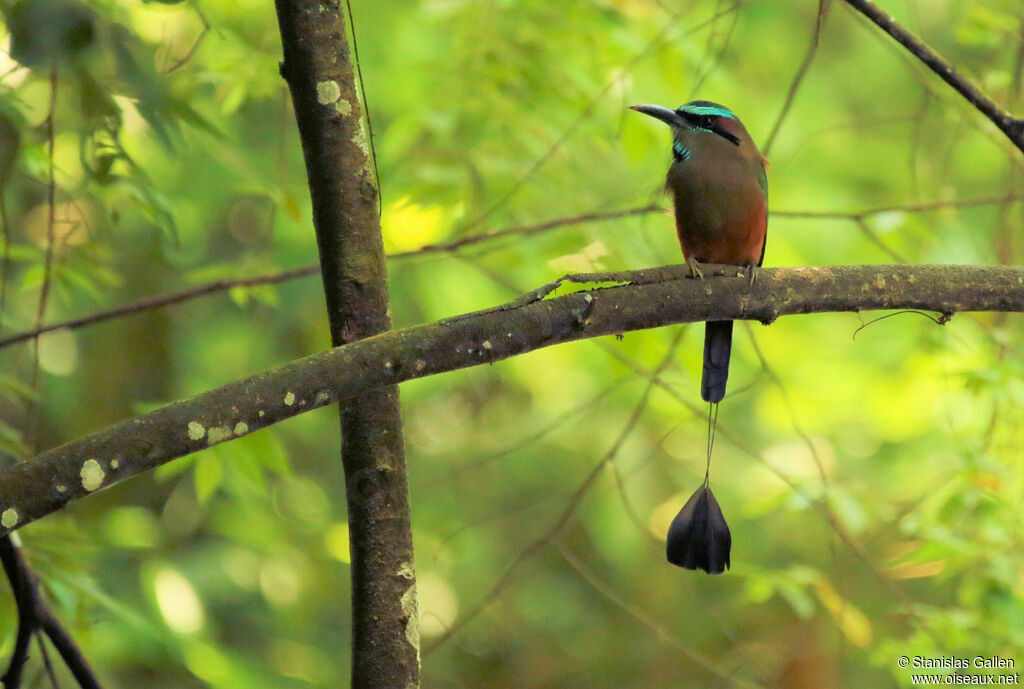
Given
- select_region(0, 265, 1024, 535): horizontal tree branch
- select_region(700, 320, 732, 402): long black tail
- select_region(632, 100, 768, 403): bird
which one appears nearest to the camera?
select_region(0, 265, 1024, 535): horizontal tree branch

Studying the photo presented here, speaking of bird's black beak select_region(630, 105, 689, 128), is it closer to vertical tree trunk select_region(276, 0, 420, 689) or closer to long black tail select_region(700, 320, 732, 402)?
long black tail select_region(700, 320, 732, 402)

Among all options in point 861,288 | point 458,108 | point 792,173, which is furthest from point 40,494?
point 792,173

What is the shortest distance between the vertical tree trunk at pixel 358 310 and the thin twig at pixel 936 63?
0.89 m

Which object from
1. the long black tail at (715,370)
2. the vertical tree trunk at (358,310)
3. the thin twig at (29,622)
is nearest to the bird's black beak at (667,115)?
the long black tail at (715,370)

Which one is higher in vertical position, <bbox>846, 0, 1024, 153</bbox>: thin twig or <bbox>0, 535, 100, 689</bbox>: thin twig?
<bbox>846, 0, 1024, 153</bbox>: thin twig

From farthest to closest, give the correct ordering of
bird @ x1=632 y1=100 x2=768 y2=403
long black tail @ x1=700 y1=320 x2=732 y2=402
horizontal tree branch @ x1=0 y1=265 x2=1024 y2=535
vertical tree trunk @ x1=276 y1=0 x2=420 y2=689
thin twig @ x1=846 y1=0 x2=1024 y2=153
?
bird @ x1=632 y1=100 x2=768 y2=403 < long black tail @ x1=700 y1=320 x2=732 y2=402 < thin twig @ x1=846 y1=0 x2=1024 y2=153 < vertical tree trunk @ x1=276 y1=0 x2=420 y2=689 < horizontal tree branch @ x1=0 y1=265 x2=1024 y2=535

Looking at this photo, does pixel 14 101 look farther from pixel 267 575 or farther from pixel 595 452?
pixel 595 452

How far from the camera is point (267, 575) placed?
415 centimetres

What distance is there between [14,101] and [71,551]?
99cm

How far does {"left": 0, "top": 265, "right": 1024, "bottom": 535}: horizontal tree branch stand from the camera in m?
1.11

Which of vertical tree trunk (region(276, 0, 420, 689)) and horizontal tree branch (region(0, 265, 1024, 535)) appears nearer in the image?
horizontal tree branch (region(0, 265, 1024, 535))

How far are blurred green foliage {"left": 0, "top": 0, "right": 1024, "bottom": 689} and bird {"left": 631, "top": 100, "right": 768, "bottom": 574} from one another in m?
0.17

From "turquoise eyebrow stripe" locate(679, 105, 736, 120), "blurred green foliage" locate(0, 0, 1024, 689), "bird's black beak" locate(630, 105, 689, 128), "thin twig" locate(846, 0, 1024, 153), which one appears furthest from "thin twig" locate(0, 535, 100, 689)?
"turquoise eyebrow stripe" locate(679, 105, 736, 120)

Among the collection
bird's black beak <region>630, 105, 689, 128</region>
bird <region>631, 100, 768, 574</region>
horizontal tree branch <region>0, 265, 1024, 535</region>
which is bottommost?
horizontal tree branch <region>0, 265, 1024, 535</region>
